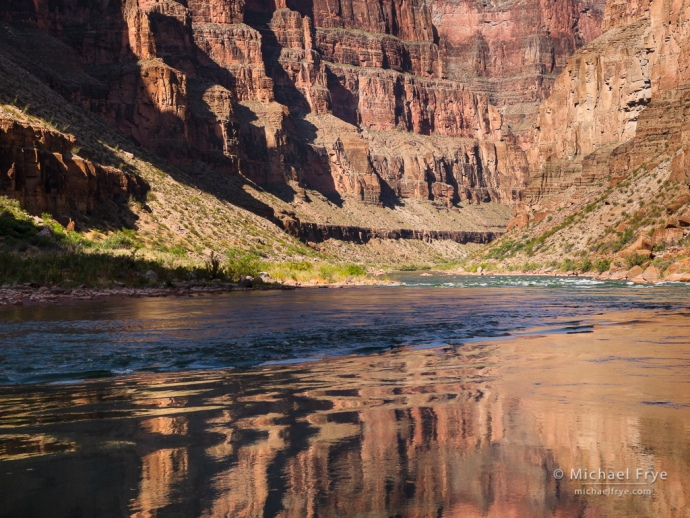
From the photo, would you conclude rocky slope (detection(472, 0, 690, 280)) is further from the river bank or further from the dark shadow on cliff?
the dark shadow on cliff

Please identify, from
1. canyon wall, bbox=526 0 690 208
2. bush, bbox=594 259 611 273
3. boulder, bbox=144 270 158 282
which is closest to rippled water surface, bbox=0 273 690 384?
boulder, bbox=144 270 158 282

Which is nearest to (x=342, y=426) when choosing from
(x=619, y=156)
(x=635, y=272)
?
(x=635, y=272)

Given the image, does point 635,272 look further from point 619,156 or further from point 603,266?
point 619,156

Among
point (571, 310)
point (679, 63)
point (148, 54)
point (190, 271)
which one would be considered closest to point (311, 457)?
point (571, 310)

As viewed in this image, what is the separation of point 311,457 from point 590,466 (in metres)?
2.46

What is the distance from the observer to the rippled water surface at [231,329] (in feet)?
52.7

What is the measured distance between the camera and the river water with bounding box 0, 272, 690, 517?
6461 mm

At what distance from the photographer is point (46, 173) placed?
62969 millimetres

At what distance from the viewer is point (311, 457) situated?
7.62m

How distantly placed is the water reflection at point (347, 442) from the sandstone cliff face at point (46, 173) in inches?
2019

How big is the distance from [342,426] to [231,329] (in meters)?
14.6

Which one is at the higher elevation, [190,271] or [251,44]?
[251,44]

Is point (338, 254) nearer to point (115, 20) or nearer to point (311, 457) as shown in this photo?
point (115, 20)

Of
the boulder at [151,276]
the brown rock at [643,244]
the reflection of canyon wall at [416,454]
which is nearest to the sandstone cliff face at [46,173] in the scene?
the boulder at [151,276]
